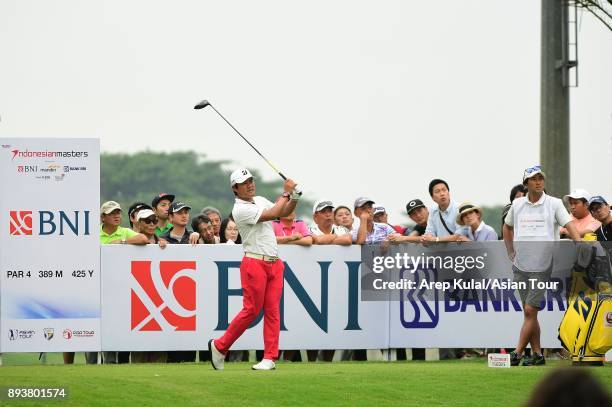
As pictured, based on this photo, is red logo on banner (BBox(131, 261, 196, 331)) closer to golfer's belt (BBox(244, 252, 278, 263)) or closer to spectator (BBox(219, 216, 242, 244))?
spectator (BBox(219, 216, 242, 244))

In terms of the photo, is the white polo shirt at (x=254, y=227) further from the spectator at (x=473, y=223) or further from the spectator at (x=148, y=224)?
the spectator at (x=473, y=223)

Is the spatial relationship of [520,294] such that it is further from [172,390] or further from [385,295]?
[172,390]

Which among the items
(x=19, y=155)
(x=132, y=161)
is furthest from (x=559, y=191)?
(x=132, y=161)

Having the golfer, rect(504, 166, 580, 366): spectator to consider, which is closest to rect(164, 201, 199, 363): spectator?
the golfer

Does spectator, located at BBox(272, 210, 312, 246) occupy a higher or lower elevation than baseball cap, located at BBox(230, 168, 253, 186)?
lower

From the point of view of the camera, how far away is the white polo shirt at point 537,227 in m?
13.8

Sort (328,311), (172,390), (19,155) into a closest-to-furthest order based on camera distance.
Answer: (172,390) → (19,155) → (328,311)

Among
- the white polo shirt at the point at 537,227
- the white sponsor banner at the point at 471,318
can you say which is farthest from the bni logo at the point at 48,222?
the white polo shirt at the point at 537,227

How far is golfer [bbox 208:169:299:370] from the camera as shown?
488 inches

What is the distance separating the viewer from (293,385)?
35.8 feet

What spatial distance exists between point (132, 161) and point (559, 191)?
262 ft

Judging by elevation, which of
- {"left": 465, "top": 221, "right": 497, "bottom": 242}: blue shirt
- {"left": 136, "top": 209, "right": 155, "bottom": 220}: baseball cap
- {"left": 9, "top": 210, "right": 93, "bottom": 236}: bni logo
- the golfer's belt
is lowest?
the golfer's belt

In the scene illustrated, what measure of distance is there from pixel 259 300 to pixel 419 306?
125 inches

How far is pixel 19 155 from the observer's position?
45.7ft
